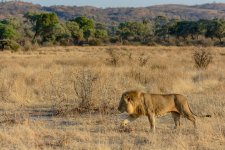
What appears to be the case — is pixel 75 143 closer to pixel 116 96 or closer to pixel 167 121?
pixel 167 121

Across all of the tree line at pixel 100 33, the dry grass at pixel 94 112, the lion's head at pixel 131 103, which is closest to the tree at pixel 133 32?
the tree line at pixel 100 33

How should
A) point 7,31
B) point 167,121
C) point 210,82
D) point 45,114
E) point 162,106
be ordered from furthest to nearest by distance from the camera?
point 7,31 < point 210,82 < point 45,114 < point 167,121 < point 162,106

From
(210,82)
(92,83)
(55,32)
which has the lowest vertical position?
(55,32)

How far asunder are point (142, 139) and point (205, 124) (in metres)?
1.53

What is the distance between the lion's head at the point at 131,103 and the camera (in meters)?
8.80

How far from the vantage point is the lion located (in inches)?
349

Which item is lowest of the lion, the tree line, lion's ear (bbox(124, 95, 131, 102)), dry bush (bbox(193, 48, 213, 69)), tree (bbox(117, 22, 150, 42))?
tree (bbox(117, 22, 150, 42))

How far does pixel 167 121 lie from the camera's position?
1052 centimetres

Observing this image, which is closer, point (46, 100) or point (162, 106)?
point (162, 106)

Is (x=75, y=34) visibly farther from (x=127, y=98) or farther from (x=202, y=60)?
(x=127, y=98)

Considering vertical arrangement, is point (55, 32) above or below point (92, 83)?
below

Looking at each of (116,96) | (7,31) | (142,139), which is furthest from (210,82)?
(7,31)

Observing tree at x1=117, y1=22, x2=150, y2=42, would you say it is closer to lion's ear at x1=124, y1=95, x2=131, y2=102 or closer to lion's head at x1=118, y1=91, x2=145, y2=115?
lion's head at x1=118, y1=91, x2=145, y2=115

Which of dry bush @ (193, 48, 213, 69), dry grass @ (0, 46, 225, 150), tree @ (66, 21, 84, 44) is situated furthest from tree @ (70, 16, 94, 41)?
dry grass @ (0, 46, 225, 150)
